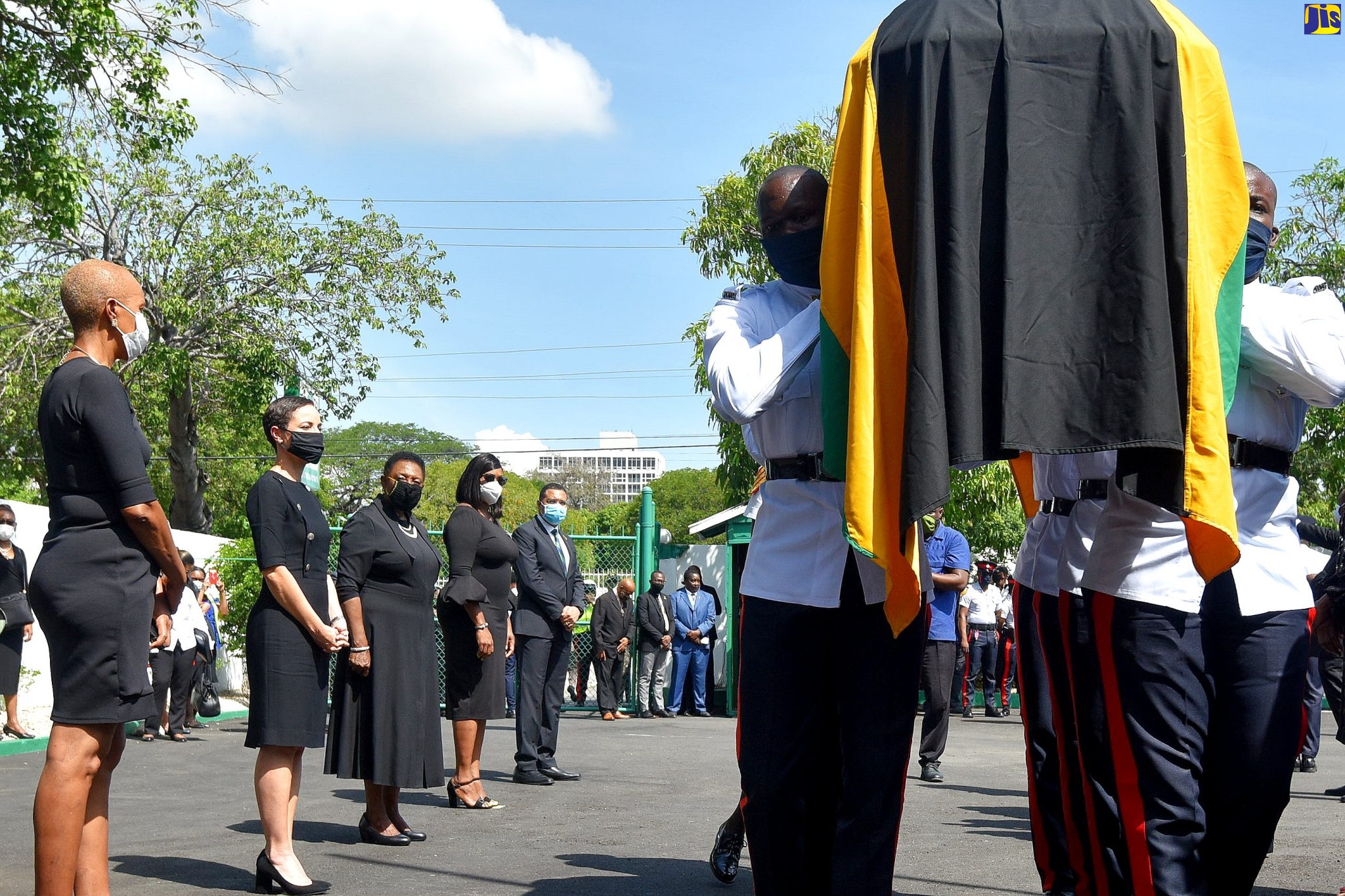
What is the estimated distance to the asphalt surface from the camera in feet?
18.4

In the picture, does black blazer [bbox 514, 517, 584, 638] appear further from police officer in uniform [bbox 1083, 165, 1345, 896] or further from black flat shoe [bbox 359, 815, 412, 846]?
police officer in uniform [bbox 1083, 165, 1345, 896]

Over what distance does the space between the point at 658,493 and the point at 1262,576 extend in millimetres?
106311

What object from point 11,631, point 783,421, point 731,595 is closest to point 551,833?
point 783,421

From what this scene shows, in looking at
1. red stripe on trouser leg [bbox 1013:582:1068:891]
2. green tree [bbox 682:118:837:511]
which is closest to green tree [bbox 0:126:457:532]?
green tree [bbox 682:118:837:511]

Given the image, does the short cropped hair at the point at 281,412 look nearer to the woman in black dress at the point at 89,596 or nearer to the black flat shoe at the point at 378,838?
the woman in black dress at the point at 89,596

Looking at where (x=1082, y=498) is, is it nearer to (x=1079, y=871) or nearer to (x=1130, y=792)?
(x=1130, y=792)

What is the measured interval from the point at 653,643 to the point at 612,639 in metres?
0.55

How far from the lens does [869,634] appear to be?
10.9 ft

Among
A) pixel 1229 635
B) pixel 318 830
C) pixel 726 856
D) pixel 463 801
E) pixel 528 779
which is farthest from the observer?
pixel 528 779

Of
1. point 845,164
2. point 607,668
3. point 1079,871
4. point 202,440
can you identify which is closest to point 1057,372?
point 845,164

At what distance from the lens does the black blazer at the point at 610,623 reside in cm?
1800

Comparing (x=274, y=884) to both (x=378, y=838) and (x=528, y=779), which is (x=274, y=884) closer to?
(x=378, y=838)

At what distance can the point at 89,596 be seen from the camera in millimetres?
4230

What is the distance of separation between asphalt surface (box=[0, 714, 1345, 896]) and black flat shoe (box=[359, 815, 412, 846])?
0.05 m
